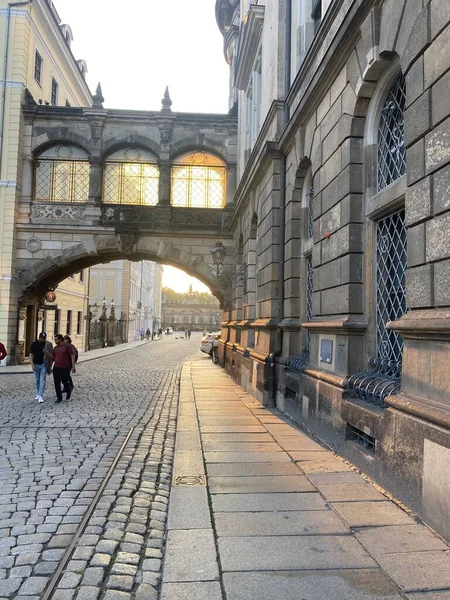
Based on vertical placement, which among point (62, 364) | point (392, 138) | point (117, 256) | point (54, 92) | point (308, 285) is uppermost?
point (54, 92)

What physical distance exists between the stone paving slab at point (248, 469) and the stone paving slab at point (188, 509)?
64cm

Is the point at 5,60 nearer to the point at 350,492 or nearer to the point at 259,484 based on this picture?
the point at 259,484

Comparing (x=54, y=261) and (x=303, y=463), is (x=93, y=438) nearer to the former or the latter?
(x=303, y=463)

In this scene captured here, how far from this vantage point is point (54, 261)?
21156mm

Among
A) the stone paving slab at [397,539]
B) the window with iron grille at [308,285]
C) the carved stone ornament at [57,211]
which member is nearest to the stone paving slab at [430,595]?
the stone paving slab at [397,539]

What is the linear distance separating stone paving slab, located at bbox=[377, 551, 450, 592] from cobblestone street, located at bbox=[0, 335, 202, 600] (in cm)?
151

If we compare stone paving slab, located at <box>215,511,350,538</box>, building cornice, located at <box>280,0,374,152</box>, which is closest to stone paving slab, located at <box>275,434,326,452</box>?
stone paving slab, located at <box>215,511,350,538</box>

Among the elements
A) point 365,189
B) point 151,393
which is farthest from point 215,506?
point 151,393

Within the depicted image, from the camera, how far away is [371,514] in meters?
4.14

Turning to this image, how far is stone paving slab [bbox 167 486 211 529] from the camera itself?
3967mm

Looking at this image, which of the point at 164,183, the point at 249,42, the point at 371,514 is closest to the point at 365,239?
the point at 371,514

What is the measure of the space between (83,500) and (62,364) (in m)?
7.45

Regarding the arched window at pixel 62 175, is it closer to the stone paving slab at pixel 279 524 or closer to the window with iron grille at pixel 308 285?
the window with iron grille at pixel 308 285

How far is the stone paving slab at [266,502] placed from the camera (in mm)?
4344
